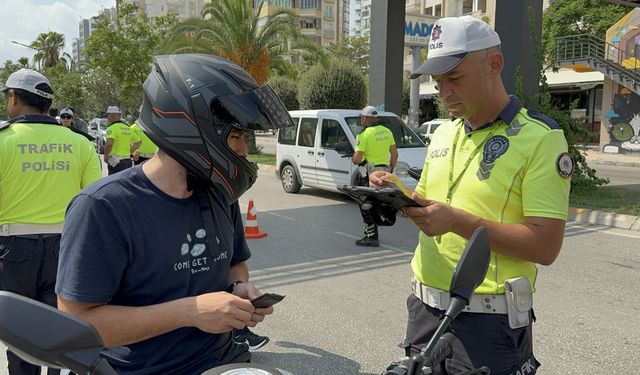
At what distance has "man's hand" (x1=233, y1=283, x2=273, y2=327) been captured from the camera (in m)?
1.43

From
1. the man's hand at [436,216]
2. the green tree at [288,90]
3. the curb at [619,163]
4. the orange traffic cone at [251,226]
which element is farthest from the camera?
the green tree at [288,90]

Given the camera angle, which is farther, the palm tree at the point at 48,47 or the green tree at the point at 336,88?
the palm tree at the point at 48,47

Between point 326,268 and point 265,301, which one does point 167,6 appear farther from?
point 265,301

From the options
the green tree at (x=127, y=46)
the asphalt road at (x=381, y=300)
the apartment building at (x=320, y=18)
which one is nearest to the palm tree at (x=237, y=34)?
the green tree at (x=127, y=46)

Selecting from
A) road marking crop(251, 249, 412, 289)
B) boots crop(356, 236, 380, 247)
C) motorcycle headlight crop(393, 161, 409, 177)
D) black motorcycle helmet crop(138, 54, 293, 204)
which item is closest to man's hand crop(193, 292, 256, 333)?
black motorcycle helmet crop(138, 54, 293, 204)

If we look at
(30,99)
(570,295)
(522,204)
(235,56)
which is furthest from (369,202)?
(235,56)

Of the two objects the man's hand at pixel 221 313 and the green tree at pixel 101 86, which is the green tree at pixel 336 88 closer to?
the man's hand at pixel 221 313

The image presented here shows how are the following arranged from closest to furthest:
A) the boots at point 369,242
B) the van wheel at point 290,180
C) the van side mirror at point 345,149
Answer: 1. the boots at point 369,242
2. the van side mirror at point 345,149
3. the van wheel at point 290,180

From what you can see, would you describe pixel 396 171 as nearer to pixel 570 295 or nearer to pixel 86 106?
pixel 570 295

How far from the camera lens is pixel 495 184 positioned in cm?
196

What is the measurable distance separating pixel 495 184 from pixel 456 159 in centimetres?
22

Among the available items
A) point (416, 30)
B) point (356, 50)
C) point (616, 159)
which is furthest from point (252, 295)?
point (356, 50)

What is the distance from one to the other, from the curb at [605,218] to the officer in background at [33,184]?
8373 millimetres

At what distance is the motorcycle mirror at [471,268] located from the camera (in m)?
1.38
